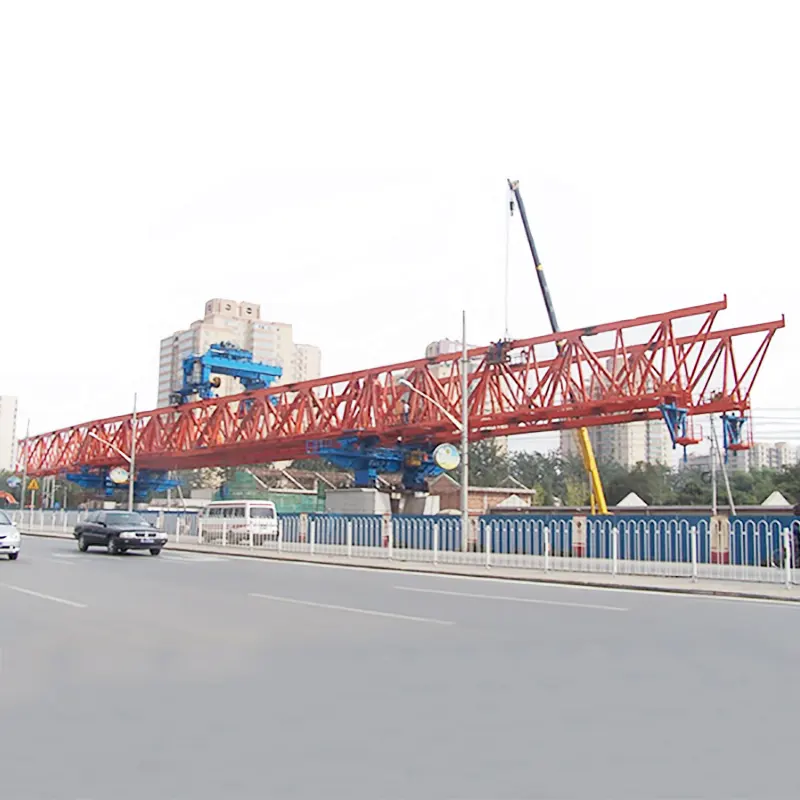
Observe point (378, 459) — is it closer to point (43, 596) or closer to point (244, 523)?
point (244, 523)

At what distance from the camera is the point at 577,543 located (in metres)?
25.3

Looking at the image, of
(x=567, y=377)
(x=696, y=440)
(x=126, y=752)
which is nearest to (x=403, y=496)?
(x=567, y=377)

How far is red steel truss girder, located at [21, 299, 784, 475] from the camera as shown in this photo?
34.4m

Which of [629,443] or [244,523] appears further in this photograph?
[629,443]

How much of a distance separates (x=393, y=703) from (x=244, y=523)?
30.8m

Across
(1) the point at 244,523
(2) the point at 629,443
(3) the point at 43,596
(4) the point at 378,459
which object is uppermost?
(2) the point at 629,443

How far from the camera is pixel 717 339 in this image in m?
34.2

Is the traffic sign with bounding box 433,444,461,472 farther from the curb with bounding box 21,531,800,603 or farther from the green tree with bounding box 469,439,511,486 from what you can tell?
the green tree with bounding box 469,439,511,486

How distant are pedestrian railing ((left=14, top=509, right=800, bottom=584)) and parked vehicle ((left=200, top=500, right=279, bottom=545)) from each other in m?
1.97

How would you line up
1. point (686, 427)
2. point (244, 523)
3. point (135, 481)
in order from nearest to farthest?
point (686, 427)
point (244, 523)
point (135, 481)

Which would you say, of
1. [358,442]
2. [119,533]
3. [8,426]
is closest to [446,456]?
[119,533]

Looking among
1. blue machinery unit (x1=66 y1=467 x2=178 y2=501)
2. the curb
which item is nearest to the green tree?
blue machinery unit (x1=66 y1=467 x2=178 y2=501)

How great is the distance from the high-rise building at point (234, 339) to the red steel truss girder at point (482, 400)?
53.0 metres

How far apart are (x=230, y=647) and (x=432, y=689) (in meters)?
3.20
